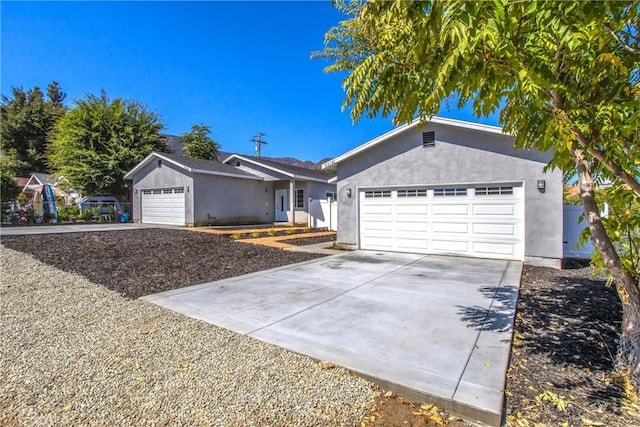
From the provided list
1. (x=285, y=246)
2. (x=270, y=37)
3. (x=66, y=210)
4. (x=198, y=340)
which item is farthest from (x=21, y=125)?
(x=198, y=340)

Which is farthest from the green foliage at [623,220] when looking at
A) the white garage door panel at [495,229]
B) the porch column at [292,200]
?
the porch column at [292,200]

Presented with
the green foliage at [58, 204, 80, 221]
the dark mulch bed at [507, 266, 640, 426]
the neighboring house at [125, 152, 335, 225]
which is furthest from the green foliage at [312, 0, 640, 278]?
the green foliage at [58, 204, 80, 221]

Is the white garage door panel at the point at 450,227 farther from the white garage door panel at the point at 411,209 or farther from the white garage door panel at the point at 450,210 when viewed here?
the white garage door panel at the point at 411,209

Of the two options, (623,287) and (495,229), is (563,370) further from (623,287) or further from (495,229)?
(495,229)

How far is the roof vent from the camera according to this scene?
9.70m

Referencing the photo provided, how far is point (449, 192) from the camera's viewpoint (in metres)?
9.59

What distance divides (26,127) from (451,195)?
40.1 m

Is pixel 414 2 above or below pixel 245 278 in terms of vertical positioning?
above

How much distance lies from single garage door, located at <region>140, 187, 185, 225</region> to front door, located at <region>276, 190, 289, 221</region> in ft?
20.1

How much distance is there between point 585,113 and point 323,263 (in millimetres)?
6782

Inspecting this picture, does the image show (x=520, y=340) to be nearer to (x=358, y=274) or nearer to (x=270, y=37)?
(x=358, y=274)

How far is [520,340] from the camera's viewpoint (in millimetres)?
3738

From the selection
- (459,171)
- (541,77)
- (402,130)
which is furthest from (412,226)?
(541,77)

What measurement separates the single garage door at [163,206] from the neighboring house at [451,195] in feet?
34.0
